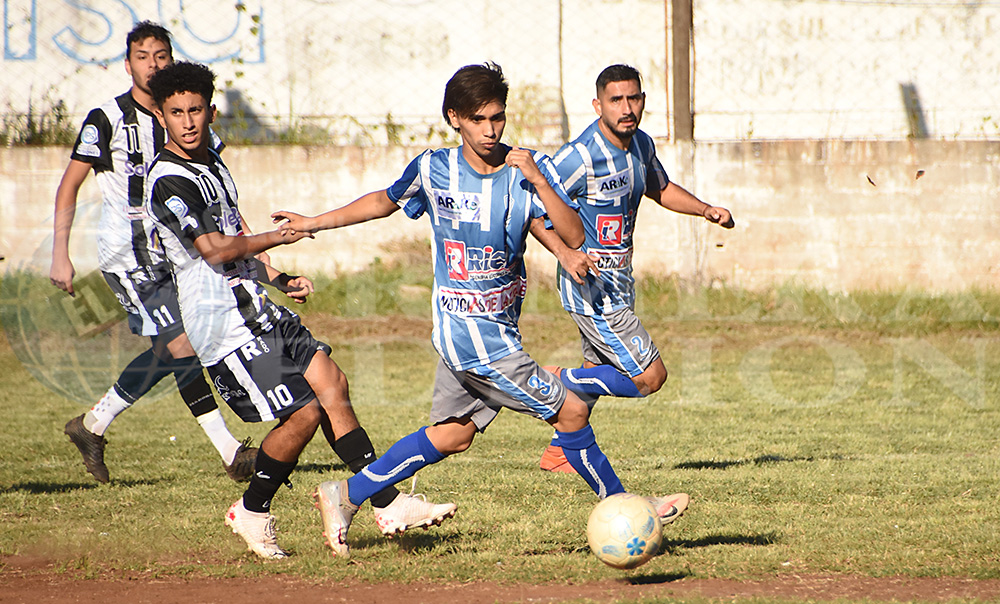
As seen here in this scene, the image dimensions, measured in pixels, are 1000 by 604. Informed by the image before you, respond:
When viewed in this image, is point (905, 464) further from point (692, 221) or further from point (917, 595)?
point (692, 221)

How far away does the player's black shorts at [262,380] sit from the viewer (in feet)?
13.5

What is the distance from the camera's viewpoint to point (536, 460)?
6090mm

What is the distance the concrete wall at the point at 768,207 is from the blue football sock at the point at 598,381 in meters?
5.57

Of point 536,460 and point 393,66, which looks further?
point 393,66

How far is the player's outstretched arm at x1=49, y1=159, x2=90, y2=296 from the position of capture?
5.59 meters

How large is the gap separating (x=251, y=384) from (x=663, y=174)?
2.78 m

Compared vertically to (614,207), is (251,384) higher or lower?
lower

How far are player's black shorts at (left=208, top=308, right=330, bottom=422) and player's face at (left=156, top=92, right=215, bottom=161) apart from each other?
0.80m

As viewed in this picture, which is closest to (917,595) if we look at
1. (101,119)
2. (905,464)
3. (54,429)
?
(905,464)

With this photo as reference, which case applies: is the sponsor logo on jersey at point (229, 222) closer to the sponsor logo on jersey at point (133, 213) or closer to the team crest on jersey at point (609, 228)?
the sponsor logo on jersey at point (133, 213)

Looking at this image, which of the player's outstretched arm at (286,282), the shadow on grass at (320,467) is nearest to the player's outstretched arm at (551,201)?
the player's outstretched arm at (286,282)

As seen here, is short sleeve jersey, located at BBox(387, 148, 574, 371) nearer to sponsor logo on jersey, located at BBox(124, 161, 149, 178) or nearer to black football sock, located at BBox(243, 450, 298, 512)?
black football sock, located at BBox(243, 450, 298, 512)

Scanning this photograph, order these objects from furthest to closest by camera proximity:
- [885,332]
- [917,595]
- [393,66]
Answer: [393,66], [885,332], [917,595]

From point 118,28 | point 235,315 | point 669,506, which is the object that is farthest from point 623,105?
point 118,28
